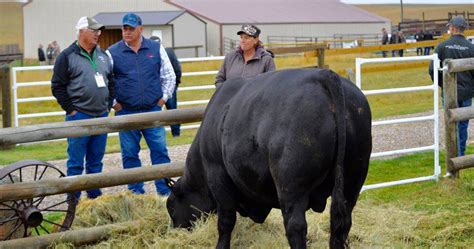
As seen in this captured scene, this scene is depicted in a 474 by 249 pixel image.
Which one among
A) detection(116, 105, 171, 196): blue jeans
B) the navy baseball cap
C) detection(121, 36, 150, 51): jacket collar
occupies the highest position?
the navy baseball cap

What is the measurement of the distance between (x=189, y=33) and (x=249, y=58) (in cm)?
5023

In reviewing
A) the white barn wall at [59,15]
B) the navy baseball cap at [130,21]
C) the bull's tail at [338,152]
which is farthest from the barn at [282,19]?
the bull's tail at [338,152]

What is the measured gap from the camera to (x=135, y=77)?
8.47m

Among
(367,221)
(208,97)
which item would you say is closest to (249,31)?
(367,221)

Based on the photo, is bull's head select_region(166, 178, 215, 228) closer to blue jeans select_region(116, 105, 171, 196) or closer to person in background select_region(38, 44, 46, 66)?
blue jeans select_region(116, 105, 171, 196)

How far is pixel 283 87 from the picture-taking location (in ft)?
17.7

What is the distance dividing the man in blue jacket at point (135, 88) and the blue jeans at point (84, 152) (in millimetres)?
340

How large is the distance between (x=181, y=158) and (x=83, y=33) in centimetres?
439

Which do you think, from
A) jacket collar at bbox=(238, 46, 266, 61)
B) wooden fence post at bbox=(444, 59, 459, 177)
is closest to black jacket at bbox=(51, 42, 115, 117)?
jacket collar at bbox=(238, 46, 266, 61)

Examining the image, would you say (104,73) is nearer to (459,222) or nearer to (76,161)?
(76,161)

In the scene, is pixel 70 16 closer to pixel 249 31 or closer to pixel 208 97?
pixel 208 97

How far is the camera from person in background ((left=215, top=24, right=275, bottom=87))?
25.5 feet

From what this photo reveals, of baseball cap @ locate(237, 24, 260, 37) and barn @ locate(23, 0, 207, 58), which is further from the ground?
barn @ locate(23, 0, 207, 58)

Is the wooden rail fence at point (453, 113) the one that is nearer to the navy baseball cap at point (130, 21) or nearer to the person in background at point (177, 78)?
the navy baseball cap at point (130, 21)
